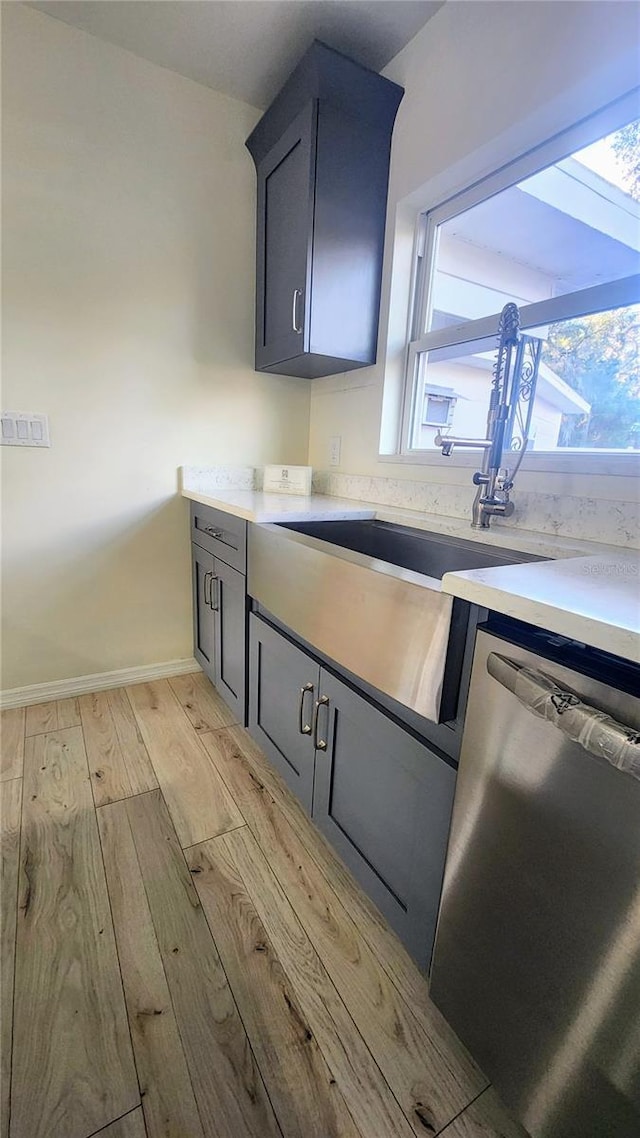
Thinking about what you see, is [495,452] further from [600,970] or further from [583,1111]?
[583,1111]

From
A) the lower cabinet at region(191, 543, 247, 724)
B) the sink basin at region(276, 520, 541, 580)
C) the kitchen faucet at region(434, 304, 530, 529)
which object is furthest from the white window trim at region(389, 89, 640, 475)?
the lower cabinet at region(191, 543, 247, 724)

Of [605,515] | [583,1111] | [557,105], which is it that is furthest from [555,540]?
[557,105]

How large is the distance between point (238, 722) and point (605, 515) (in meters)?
1.48

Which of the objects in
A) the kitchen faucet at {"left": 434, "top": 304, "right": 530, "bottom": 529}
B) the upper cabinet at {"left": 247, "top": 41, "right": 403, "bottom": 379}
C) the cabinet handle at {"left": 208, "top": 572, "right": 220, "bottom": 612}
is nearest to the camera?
the kitchen faucet at {"left": 434, "top": 304, "right": 530, "bottom": 529}

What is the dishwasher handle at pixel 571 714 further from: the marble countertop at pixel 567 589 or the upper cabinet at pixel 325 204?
the upper cabinet at pixel 325 204

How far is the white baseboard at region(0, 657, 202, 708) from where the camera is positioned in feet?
6.30

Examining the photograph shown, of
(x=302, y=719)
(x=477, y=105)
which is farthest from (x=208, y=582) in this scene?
(x=477, y=105)

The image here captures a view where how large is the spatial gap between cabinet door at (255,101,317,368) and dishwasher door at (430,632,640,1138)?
60.1 inches

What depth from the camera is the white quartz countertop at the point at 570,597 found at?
54 centimetres

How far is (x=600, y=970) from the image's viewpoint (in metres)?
0.57

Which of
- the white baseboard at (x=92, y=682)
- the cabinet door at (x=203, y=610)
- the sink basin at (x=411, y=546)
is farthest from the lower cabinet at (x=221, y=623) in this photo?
the sink basin at (x=411, y=546)

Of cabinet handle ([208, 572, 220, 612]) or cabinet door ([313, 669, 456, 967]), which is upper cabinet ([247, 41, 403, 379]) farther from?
cabinet door ([313, 669, 456, 967])

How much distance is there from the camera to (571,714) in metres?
0.55

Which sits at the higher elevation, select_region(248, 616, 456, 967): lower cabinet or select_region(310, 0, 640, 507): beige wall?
select_region(310, 0, 640, 507): beige wall
